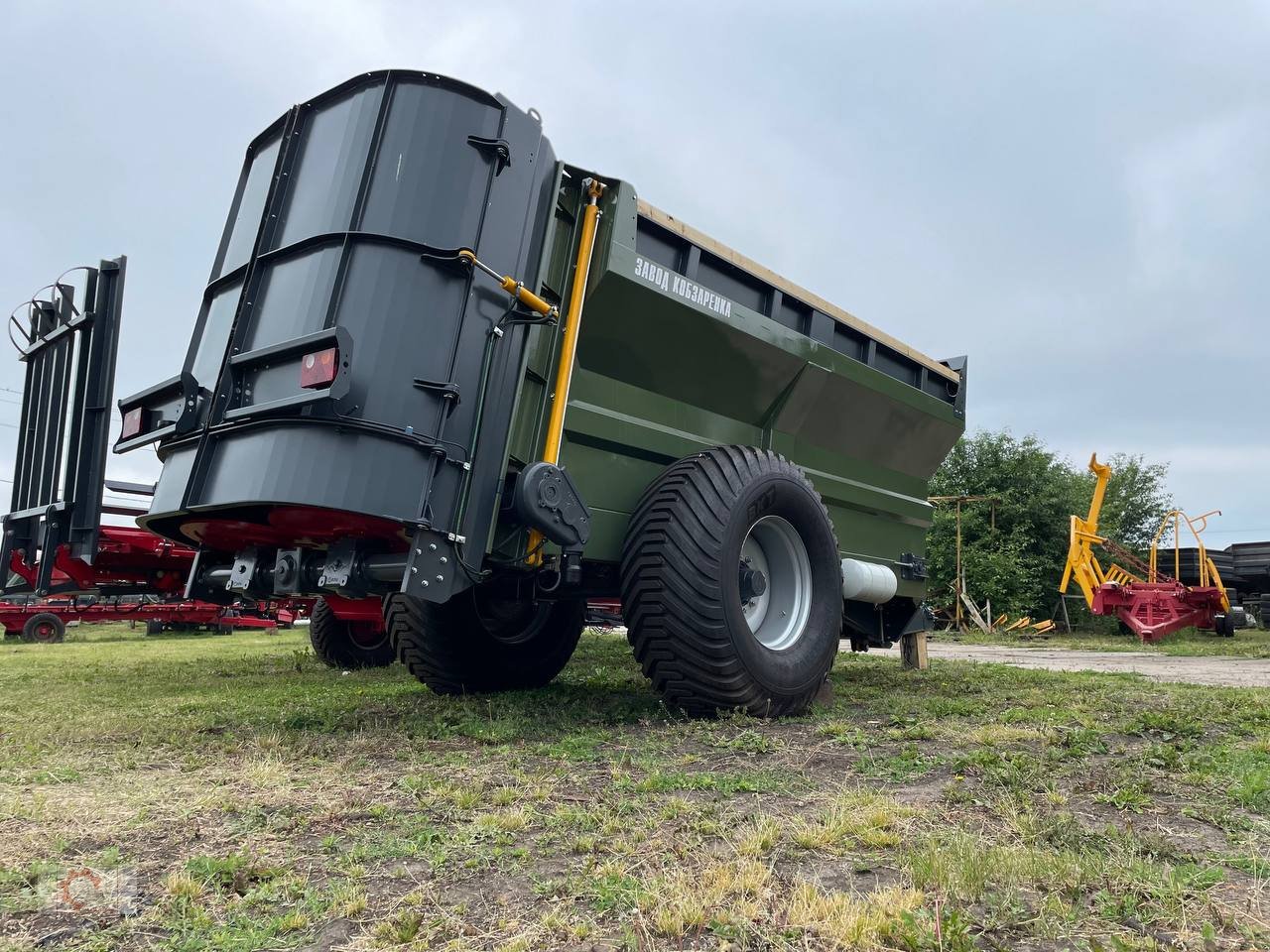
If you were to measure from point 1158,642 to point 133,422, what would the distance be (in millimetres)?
17897

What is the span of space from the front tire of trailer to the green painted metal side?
0.34 m

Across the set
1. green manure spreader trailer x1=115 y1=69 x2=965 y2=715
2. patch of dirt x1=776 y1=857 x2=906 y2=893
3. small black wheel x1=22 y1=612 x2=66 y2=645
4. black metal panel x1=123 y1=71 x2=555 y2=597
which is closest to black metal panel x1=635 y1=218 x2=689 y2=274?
green manure spreader trailer x1=115 y1=69 x2=965 y2=715

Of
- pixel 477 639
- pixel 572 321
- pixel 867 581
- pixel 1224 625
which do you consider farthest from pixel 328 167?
pixel 1224 625

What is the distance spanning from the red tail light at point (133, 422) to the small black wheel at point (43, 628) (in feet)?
43.8

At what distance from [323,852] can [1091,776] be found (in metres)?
2.50

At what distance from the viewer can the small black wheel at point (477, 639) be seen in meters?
5.21

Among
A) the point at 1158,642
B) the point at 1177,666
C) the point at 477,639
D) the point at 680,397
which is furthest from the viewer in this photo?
the point at 1158,642

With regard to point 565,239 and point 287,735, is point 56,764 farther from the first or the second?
point 565,239

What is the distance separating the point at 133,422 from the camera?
4160 mm

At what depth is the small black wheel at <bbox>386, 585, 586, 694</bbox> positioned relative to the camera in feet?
17.1

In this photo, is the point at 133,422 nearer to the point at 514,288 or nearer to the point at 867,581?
the point at 514,288

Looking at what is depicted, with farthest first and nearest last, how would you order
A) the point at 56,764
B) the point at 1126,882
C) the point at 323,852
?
the point at 56,764, the point at 323,852, the point at 1126,882

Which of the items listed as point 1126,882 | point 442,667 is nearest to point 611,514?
point 442,667

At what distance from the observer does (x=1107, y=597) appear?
1742 centimetres
